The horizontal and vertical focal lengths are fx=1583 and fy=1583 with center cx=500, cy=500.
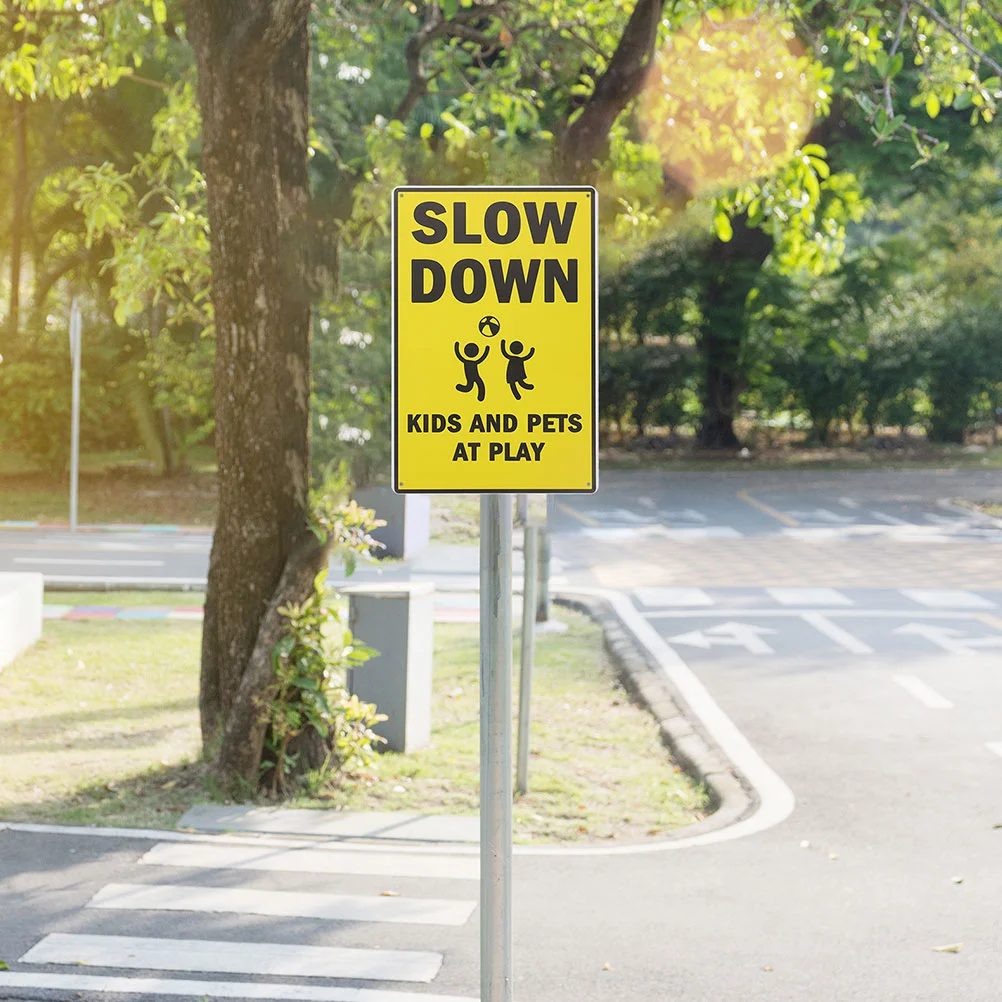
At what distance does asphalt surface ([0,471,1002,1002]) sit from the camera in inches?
220

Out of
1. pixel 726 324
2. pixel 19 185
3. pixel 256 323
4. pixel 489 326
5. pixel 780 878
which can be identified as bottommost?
pixel 780 878

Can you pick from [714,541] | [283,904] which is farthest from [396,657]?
[714,541]

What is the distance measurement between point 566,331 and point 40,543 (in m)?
17.5

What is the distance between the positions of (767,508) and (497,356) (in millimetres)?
21905

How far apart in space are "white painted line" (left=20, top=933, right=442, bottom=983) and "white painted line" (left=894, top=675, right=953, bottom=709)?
601 centimetres

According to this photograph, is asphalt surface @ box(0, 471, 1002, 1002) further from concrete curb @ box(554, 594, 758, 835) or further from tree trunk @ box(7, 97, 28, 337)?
tree trunk @ box(7, 97, 28, 337)

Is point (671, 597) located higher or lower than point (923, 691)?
higher

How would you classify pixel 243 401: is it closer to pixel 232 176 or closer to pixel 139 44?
pixel 232 176

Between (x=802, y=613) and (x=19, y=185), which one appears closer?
(x=802, y=613)

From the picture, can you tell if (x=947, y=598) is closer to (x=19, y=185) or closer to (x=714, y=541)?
(x=714, y=541)

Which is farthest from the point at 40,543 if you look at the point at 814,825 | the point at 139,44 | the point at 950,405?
the point at 950,405

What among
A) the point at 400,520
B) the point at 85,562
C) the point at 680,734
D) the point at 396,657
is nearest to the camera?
the point at 396,657

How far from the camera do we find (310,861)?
6977 mm

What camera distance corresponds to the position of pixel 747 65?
38.5ft
